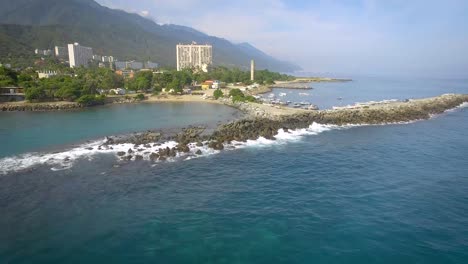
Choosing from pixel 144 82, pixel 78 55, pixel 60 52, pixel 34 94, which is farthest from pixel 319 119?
pixel 60 52

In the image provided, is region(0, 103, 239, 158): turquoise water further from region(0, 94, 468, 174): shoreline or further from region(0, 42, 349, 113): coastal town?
region(0, 42, 349, 113): coastal town

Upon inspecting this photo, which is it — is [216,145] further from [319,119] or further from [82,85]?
[82,85]

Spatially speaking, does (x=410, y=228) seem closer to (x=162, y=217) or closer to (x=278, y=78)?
(x=162, y=217)

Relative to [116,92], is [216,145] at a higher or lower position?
lower

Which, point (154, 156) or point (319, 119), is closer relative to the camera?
point (154, 156)

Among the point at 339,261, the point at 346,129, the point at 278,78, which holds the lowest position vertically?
the point at 339,261

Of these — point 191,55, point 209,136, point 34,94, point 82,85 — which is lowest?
point 209,136

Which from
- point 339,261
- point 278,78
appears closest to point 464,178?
point 339,261
